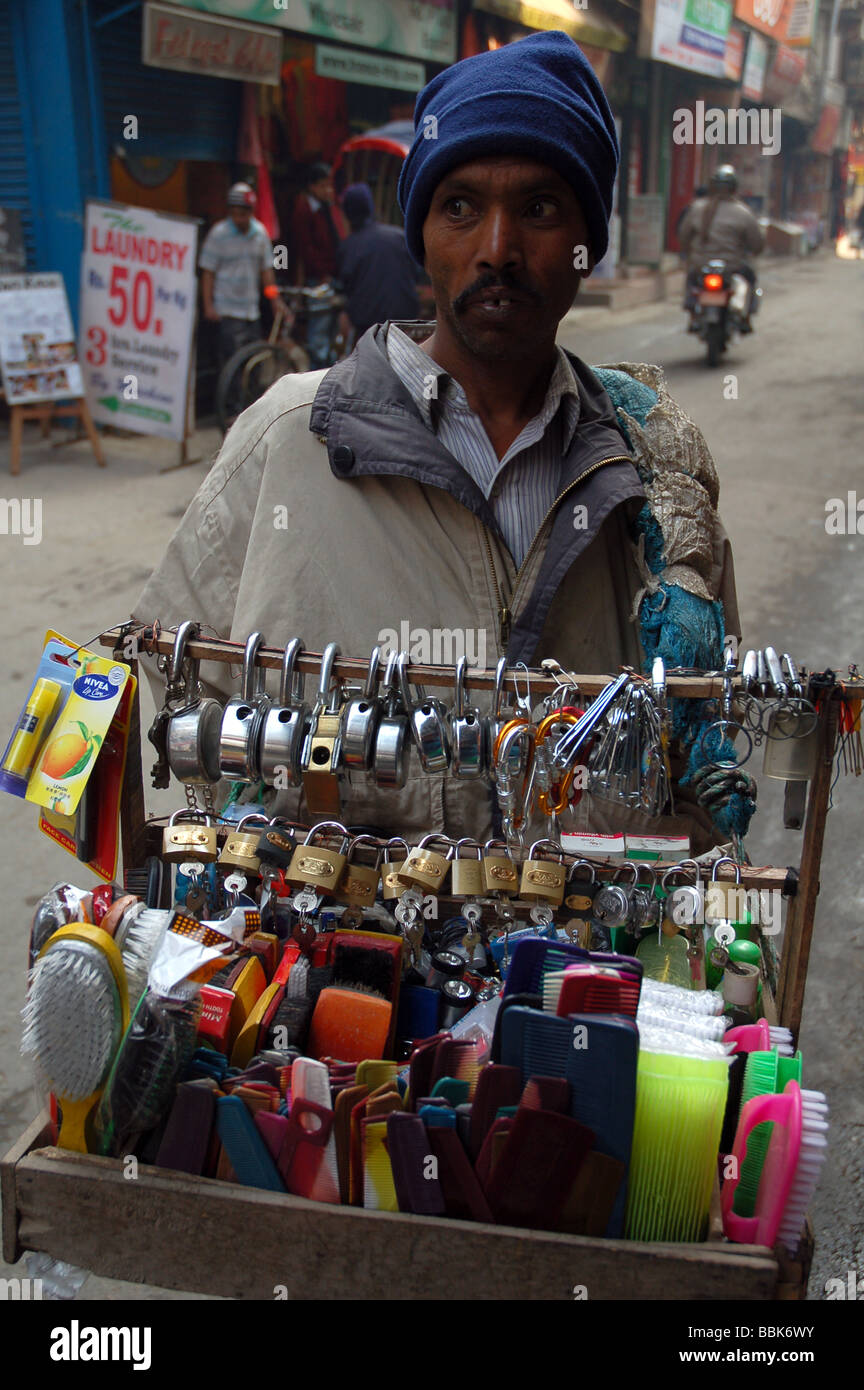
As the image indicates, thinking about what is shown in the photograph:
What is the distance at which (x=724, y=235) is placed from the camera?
10594 mm

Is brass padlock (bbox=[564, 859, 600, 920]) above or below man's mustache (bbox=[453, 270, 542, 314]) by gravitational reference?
below

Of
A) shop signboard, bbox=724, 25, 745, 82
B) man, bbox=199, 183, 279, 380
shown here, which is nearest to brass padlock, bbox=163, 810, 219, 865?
man, bbox=199, 183, 279, 380

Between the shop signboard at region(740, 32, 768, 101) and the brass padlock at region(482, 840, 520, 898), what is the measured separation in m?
23.5

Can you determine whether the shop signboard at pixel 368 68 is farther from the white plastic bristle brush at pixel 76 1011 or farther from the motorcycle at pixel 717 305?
the white plastic bristle brush at pixel 76 1011

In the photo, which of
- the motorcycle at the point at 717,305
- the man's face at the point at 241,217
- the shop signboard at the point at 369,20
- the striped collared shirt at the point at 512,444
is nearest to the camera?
the striped collared shirt at the point at 512,444

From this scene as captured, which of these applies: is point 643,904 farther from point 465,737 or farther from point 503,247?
point 503,247

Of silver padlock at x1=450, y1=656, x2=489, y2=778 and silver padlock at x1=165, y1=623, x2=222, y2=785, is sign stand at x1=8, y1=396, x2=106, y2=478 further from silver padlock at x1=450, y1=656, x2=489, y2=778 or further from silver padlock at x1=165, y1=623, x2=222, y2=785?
silver padlock at x1=450, y1=656, x2=489, y2=778

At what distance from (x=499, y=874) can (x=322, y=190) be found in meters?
8.57

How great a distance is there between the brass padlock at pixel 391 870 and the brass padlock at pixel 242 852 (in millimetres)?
136

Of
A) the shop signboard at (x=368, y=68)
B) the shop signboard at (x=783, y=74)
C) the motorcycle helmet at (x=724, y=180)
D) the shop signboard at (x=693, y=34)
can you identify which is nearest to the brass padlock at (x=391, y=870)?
the shop signboard at (x=368, y=68)

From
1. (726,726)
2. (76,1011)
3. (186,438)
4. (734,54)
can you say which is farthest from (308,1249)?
(734,54)

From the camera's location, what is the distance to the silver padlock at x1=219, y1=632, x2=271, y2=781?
1192 millimetres

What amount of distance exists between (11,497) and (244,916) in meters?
5.76

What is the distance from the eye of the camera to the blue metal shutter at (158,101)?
7156mm
